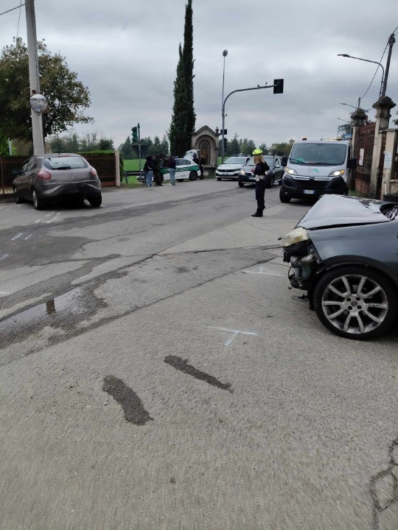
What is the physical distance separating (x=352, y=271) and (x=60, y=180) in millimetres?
10538

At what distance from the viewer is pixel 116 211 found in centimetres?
1380

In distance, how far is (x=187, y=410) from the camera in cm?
330

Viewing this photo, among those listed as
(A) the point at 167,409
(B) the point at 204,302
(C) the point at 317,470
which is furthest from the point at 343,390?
(B) the point at 204,302

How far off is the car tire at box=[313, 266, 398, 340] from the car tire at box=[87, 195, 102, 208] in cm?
1061

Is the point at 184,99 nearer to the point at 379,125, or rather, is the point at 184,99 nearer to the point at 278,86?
the point at 278,86

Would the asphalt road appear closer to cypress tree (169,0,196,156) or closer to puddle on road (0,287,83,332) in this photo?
puddle on road (0,287,83,332)

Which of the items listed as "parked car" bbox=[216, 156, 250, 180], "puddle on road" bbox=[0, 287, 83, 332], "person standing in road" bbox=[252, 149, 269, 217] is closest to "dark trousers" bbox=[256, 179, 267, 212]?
"person standing in road" bbox=[252, 149, 269, 217]

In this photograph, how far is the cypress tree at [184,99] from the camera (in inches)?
2093

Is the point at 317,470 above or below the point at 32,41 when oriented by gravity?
below

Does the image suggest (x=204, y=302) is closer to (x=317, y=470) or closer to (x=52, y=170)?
(x=317, y=470)

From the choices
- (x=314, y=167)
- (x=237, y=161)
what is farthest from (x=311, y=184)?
(x=237, y=161)

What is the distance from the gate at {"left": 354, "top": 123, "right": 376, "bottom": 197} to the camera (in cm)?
1878

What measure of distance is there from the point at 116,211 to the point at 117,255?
6.01 meters

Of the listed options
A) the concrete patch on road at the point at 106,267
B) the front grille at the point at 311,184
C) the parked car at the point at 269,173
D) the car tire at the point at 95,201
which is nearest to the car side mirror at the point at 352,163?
the front grille at the point at 311,184
